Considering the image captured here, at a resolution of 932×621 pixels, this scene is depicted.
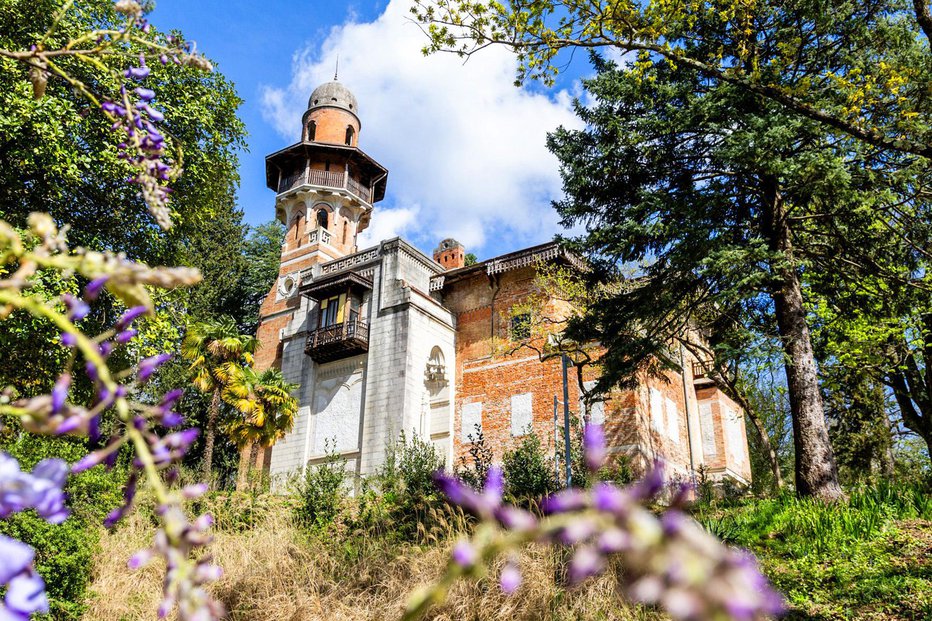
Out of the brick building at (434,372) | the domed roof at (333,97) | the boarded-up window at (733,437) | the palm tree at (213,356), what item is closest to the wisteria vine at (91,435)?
the brick building at (434,372)

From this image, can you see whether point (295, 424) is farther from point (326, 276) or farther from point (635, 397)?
point (635, 397)

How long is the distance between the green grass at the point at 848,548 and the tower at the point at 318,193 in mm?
23771

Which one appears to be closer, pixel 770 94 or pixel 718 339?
pixel 770 94

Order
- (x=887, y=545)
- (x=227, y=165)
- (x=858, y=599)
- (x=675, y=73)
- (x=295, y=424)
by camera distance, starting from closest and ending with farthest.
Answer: (x=858, y=599) → (x=887, y=545) → (x=675, y=73) → (x=227, y=165) → (x=295, y=424)

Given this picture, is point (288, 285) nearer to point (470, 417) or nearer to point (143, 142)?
point (470, 417)

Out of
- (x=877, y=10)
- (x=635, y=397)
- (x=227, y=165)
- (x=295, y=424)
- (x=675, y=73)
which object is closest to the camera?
(x=877, y=10)

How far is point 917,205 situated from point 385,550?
12538mm

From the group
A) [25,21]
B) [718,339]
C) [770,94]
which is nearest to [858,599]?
[770,94]

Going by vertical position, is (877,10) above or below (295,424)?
above

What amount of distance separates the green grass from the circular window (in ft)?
76.4

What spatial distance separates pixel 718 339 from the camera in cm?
1644

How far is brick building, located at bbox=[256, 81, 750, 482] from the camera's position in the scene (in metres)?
25.2

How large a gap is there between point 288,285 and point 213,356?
8.24 meters

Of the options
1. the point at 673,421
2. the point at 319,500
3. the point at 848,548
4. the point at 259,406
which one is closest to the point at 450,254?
the point at 259,406
